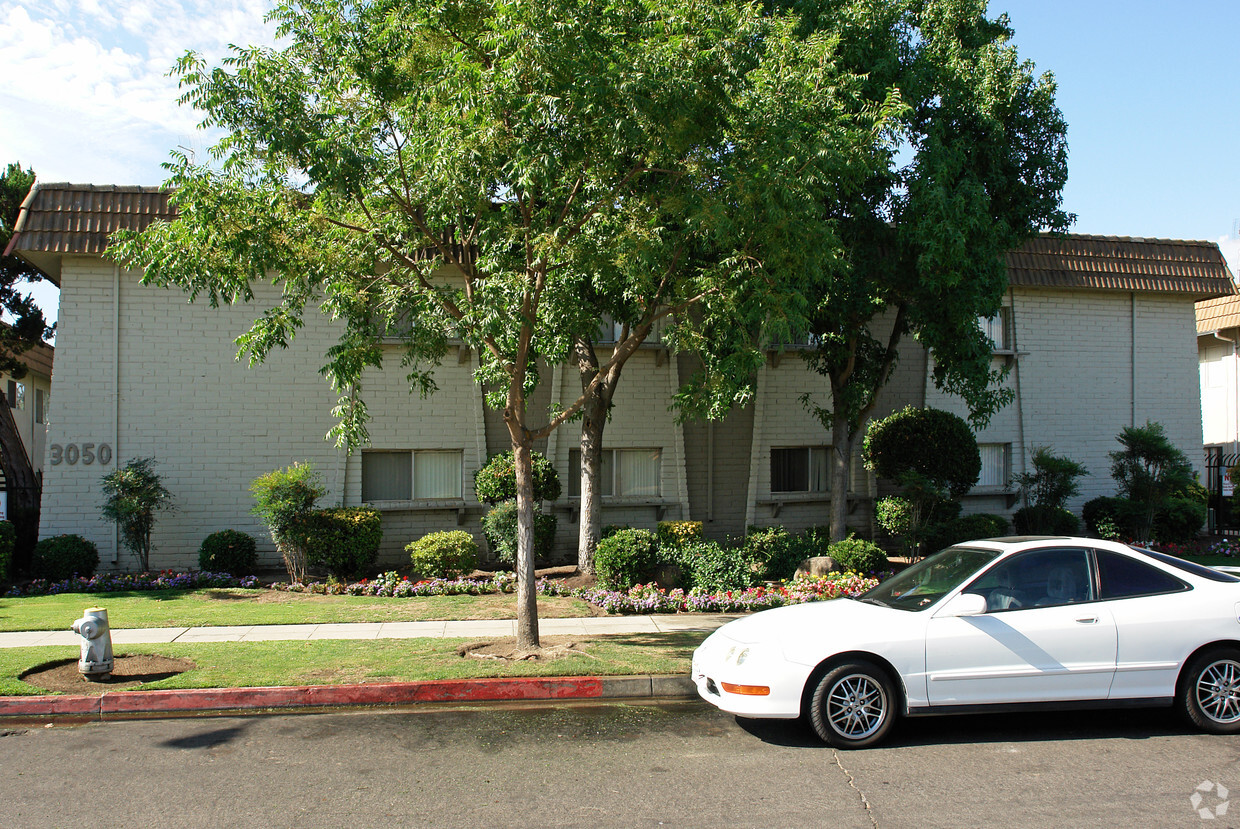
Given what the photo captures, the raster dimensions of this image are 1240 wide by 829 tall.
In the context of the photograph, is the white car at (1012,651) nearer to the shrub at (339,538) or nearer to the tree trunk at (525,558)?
the tree trunk at (525,558)

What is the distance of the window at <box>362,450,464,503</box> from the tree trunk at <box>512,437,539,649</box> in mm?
7176

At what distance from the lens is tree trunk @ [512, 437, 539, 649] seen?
9.11 meters

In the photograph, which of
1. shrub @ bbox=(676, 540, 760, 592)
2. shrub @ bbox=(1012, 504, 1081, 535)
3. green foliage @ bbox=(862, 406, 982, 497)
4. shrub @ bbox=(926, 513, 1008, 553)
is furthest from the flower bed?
shrub @ bbox=(1012, 504, 1081, 535)

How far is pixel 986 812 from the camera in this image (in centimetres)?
510

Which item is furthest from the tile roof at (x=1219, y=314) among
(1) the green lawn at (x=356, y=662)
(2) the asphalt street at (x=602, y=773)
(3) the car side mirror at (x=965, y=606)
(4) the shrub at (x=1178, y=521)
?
(3) the car side mirror at (x=965, y=606)

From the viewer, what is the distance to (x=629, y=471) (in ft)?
55.5

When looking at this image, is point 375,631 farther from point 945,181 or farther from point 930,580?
point 945,181

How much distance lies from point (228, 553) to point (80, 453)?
308 cm

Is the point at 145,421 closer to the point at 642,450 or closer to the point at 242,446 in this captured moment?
the point at 242,446

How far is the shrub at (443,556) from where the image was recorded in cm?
1407

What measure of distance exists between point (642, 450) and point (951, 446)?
5.63 meters

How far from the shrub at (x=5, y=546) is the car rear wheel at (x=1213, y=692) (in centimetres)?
1499

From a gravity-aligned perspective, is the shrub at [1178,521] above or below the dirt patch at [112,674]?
above

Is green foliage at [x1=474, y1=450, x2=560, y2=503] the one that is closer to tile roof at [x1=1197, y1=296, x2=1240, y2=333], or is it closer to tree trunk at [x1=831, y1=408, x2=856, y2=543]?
tree trunk at [x1=831, y1=408, x2=856, y2=543]
